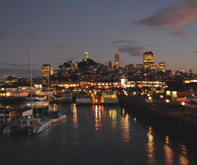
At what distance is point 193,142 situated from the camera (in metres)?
32.5

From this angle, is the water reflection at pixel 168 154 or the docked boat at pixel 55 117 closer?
the water reflection at pixel 168 154

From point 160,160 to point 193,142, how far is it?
8.38 metres

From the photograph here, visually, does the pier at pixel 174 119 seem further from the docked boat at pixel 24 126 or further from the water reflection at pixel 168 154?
the docked boat at pixel 24 126

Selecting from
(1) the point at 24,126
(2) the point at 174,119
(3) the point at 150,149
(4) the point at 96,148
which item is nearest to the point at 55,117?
(1) the point at 24,126

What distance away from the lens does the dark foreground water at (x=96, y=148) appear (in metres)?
26.9

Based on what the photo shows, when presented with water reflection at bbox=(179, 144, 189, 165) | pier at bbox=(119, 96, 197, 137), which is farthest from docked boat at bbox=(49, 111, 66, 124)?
water reflection at bbox=(179, 144, 189, 165)

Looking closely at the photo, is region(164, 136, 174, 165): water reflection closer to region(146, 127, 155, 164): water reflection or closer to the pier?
region(146, 127, 155, 164): water reflection

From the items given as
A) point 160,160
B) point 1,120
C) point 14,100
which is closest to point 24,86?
point 14,100

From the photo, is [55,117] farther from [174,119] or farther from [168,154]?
[168,154]

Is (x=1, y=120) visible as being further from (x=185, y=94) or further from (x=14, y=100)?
(x=185, y=94)

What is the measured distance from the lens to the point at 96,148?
31516 mm

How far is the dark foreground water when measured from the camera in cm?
2686

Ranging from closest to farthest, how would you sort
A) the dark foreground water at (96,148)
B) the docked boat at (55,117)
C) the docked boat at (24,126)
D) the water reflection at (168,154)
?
the water reflection at (168,154), the dark foreground water at (96,148), the docked boat at (24,126), the docked boat at (55,117)

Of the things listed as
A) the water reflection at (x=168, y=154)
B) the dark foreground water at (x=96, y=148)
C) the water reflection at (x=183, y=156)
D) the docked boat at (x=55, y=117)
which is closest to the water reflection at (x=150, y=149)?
the dark foreground water at (x=96, y=148)
